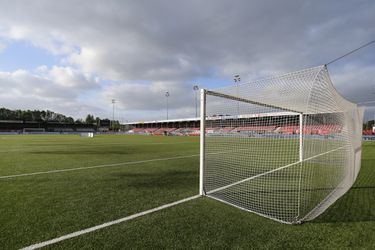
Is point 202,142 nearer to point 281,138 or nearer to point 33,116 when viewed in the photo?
point 281,138

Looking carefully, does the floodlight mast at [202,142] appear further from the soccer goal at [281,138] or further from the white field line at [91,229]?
the white field line at [91,229]

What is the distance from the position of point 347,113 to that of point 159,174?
553 cm

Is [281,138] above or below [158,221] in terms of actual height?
above

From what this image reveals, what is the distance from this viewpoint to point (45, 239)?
113 inches

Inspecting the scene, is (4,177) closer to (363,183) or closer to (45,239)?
(45,239)

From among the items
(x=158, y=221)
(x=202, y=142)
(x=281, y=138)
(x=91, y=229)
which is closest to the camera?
(x=91, y=229)

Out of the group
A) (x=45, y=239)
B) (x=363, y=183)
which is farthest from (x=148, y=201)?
(x=363, y=183)

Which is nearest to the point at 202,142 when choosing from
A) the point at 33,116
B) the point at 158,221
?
the point at 158,221

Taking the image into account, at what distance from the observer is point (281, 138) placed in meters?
6.98

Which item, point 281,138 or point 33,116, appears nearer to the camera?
point 281,138

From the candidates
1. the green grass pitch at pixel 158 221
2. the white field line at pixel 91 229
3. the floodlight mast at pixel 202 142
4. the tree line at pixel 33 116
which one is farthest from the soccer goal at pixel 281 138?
the tree line at pixel 33 116

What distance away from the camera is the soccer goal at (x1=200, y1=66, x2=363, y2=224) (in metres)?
4.15

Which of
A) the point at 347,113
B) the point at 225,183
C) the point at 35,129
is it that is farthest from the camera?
the point at 35,129

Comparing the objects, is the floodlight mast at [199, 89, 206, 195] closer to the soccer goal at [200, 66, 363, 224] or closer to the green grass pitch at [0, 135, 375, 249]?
the soccer goal at [200, 66, 363, 224]
